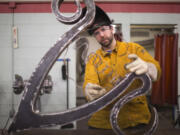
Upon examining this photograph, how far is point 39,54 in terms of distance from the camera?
1.91 meters

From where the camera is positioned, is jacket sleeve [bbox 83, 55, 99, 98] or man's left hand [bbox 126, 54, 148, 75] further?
jacket sleeve [bbox 83, 55, 99, 98]

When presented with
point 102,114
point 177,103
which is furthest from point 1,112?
point 177,103

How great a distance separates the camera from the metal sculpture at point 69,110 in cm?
45

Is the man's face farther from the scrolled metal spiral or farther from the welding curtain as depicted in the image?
the welding curtain

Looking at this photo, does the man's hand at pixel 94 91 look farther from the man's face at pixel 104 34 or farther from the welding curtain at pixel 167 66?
the welding curtain at pixel 167 66

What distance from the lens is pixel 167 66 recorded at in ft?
6.58

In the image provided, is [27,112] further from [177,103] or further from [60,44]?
[177,103]

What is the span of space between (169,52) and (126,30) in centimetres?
75

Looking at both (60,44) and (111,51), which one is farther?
(111,51)

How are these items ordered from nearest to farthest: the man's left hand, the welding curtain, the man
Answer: the man's left hand < the man < the welding curtain

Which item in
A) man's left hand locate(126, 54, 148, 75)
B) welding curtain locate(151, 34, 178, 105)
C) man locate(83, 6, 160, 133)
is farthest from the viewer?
welding curtain locate(151, 34, 178, 105)

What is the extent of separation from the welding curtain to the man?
157 cm

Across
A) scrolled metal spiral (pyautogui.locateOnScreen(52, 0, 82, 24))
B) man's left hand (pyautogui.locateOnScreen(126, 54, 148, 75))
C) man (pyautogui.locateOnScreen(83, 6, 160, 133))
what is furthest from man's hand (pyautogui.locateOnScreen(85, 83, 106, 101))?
scrolled metal spiral (pyautogui.locateOnScreen(52, 0, 82, 24))

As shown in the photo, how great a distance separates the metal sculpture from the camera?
451mm
